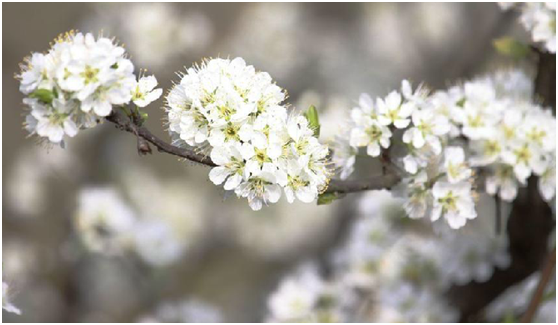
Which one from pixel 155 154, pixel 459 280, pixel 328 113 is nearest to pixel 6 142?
pixel 155 154

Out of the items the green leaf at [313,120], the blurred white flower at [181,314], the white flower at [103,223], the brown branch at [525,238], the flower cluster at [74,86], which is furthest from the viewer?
the blurred white flower at [181,314]

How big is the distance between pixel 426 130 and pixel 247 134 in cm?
47

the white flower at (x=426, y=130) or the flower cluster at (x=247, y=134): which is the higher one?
the white flower at (x=426, y=130)

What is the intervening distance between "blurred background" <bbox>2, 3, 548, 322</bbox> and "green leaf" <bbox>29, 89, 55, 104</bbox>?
1.46 metres

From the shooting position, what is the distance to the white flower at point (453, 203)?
143 cm

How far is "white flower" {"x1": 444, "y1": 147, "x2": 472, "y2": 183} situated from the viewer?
1448 millimetres

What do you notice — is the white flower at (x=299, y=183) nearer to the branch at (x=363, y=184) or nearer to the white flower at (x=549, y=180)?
the branch at (x=363, y=184)

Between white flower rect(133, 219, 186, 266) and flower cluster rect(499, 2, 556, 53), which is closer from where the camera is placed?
flower cluster rect(499, 2, 556, 53)

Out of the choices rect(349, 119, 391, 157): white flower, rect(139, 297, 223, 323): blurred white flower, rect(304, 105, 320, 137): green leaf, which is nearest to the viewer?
rect(304, 105, 320, 137): green leaf

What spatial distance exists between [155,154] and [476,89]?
2.58 meters

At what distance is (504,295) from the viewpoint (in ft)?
7.41

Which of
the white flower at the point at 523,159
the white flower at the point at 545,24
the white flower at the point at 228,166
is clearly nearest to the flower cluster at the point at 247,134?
the white flower at the point at 228,166

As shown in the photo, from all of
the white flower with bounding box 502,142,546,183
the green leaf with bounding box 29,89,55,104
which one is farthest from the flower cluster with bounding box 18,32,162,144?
the white flower with bounding box 502,142,546,183

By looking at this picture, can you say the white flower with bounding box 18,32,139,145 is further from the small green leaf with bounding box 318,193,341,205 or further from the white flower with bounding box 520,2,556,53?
the white flower with bounding box 520,2,556,53
